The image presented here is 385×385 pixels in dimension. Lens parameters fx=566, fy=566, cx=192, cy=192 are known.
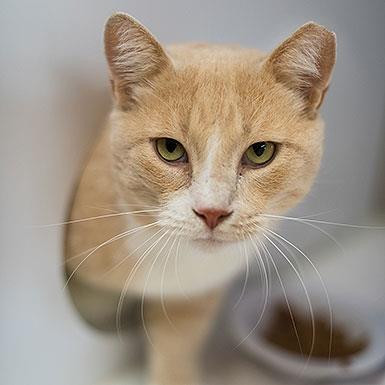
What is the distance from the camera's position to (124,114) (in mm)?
712

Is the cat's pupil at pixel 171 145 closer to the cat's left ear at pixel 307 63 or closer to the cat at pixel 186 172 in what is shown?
the cat at pixel 186 172

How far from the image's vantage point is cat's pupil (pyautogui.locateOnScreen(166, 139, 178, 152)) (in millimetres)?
664

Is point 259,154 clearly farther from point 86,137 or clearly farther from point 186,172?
point 86,137

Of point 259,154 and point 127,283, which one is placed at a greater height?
point 259,154

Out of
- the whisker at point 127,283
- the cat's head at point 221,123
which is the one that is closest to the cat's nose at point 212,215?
the cat's head at point 221,123

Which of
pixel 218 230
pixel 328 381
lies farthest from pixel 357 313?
pixel 218 230

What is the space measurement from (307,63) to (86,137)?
29cm

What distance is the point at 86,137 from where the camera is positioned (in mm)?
729

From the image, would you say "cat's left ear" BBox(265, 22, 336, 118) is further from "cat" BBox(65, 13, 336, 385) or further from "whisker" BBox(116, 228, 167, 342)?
"whisker" BBox(116, 228, 167, 342)

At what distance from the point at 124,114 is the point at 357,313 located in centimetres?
38

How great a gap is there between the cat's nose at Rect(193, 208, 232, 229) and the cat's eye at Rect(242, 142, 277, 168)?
69 mm

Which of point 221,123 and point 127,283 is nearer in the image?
point 221,123

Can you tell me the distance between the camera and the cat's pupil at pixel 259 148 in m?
0.64

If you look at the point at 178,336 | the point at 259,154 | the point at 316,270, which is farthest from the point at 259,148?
the point at 178,336
